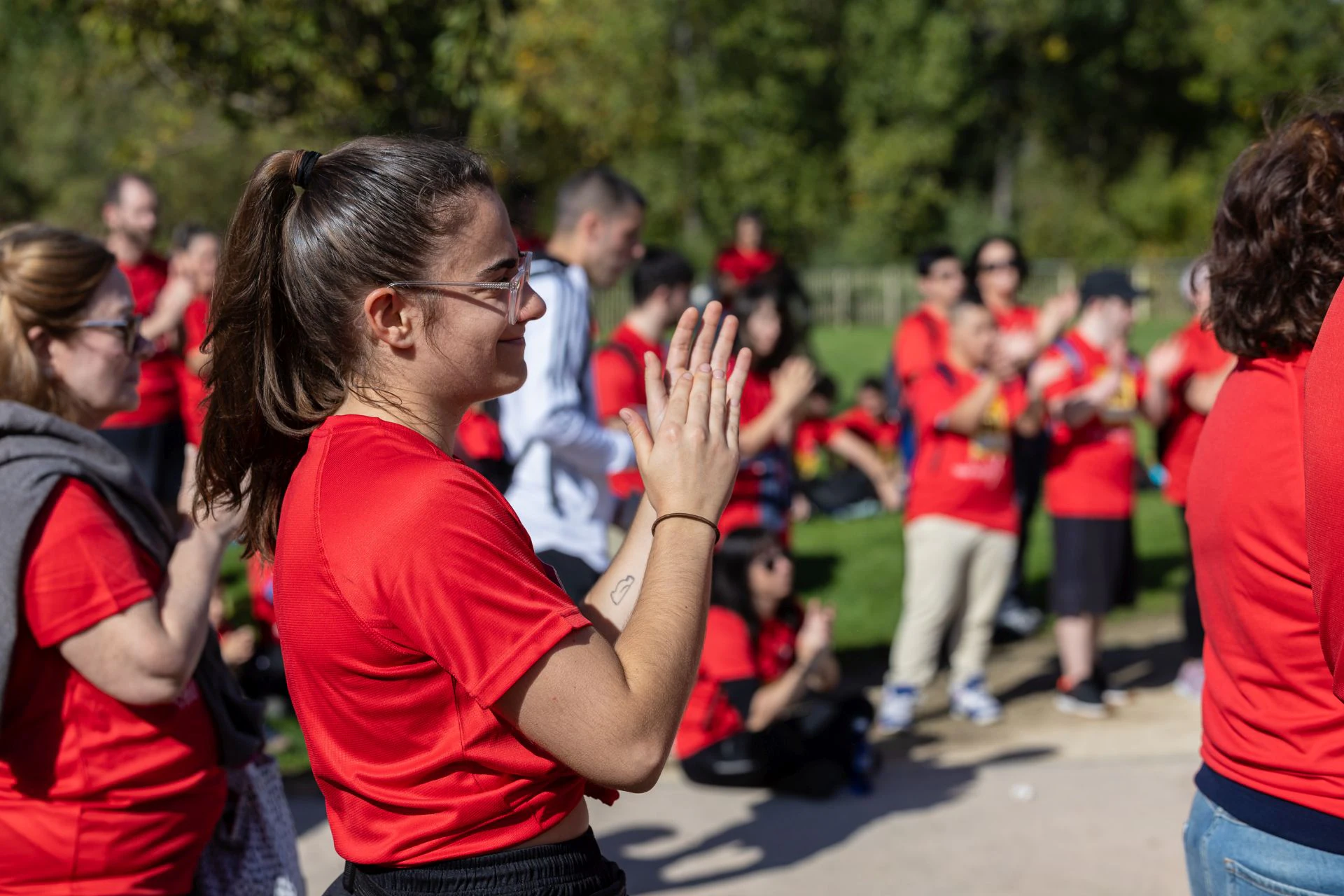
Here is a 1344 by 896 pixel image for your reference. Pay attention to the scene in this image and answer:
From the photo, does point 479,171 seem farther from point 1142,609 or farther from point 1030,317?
point 1142,609

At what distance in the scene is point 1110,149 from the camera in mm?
42875

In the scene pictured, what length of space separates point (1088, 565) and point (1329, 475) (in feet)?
15.2

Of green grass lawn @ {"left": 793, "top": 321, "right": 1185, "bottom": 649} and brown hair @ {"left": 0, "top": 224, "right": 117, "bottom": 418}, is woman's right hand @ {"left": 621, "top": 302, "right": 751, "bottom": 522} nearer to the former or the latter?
brown hair @ {"left": 0, "top": 224, "right": 117, "bottom": 418}

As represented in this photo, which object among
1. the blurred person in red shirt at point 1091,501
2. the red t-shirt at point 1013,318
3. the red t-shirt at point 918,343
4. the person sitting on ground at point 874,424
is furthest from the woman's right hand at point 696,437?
the person sitting on ground at point 874,424

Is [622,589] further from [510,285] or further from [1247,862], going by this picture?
[1247,862]

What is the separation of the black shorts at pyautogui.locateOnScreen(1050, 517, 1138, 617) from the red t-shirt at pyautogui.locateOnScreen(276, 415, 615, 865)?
4.69 meters

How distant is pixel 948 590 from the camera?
5844mm

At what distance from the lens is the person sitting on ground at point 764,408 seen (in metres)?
5.75

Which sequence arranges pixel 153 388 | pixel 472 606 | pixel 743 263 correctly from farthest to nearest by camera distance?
pixel 743 263, pixel 153 388, pixel 472 606

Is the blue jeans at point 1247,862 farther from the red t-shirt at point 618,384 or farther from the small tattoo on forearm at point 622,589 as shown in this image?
the red t-shirt at point 618,384

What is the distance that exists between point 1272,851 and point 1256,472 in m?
0.56

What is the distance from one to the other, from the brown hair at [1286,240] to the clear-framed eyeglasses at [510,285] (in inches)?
43.4

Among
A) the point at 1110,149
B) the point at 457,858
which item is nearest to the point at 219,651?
the point at 457,858

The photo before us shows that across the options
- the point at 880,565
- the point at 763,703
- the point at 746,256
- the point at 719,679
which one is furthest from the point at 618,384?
the point at 746,256
